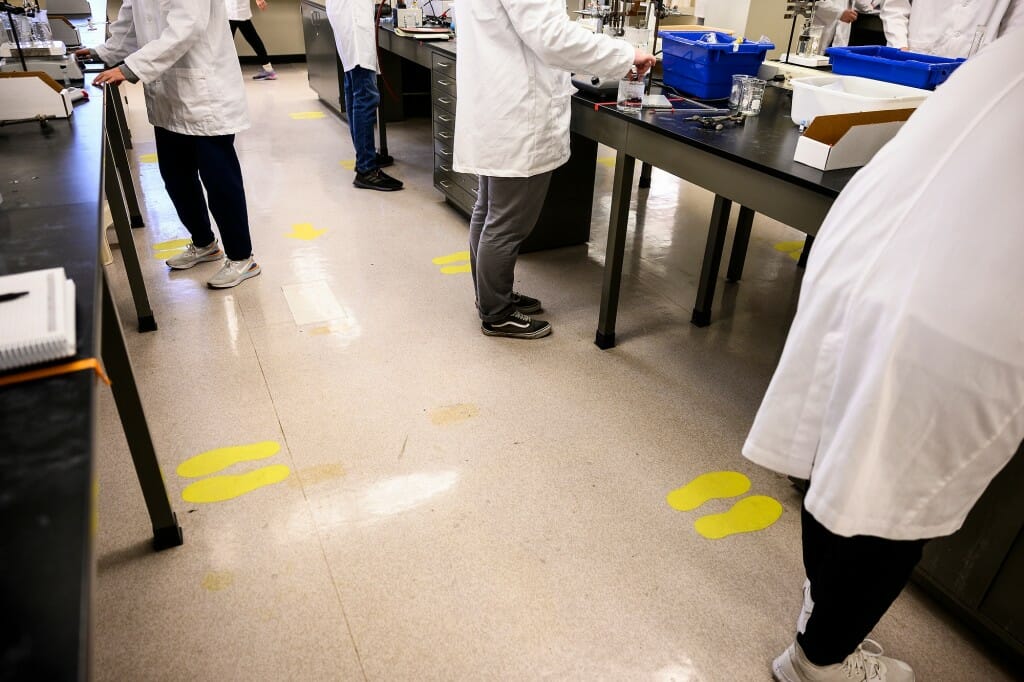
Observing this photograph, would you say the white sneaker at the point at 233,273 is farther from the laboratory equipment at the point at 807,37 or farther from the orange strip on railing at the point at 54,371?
the laboratory equipment at the point at 807,37

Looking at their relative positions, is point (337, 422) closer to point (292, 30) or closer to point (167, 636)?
point (167, 636)

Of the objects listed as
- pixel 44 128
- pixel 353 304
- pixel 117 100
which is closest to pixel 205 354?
pixel 353 304

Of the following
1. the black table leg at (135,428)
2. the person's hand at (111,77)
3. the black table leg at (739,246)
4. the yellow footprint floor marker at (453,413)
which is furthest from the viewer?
the black table leg at (739,246)

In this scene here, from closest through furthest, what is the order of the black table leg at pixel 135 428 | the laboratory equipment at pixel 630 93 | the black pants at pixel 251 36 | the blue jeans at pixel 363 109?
the black table leg at pixel 135 428 < the laboratory equipment at pixel 630 93 < the blue jeans at pixel 363 109 < the black pants at pixel 251 36

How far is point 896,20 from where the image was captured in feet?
10.8

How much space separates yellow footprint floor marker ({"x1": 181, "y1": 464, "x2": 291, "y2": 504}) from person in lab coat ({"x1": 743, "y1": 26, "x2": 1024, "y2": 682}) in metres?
1.31

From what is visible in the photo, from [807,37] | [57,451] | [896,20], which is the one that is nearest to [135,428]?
[57,451]

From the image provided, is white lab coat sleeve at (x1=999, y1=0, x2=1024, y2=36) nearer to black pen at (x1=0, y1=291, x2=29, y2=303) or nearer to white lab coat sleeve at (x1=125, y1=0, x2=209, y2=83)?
white lab coat sleeve at (x1=125, y1=0, x2=209, y2=83)

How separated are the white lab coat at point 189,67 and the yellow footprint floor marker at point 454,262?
991mm

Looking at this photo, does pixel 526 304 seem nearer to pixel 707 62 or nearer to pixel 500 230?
pixel 500 230

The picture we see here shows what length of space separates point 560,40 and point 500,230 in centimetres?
63

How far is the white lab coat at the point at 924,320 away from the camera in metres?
0.82

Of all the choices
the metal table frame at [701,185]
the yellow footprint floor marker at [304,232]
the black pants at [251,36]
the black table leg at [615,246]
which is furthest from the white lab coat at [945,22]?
the black pants at [251,36]

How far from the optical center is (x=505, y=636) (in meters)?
1.41
